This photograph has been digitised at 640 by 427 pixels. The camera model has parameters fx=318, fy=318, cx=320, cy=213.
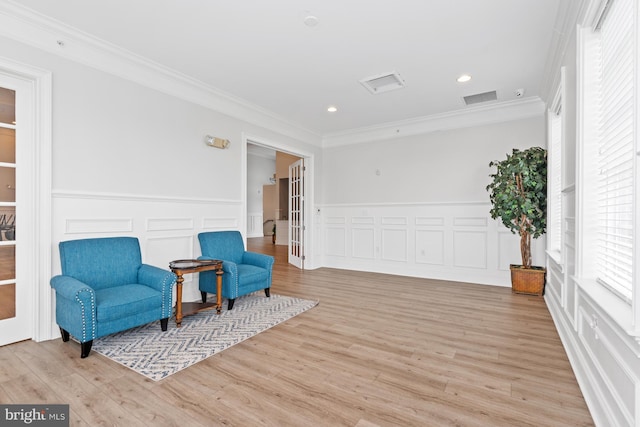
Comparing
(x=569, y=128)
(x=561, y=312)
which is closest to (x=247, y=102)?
(x=569, y=128)

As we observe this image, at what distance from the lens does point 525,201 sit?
4.08 m

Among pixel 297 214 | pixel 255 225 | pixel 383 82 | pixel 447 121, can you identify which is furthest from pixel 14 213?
pixel 255 225

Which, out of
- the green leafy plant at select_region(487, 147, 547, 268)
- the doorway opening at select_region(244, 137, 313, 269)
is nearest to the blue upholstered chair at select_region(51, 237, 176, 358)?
the doorway opening at select_region(244, 137, 313, 269)

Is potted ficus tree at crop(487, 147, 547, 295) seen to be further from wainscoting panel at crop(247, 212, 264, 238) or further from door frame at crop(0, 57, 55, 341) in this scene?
wainscoting panel at crop(247, 212, 264, 238)

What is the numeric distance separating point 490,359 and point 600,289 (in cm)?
93

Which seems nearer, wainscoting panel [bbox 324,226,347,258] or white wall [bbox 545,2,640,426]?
white wall [bbox 545,2,640,426]

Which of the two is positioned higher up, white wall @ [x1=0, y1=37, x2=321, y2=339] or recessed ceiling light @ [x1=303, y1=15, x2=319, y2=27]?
→ recessed ceiling light @ [x1=303, y1=15, x2=319, y2=27]

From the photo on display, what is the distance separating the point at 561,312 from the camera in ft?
9.56

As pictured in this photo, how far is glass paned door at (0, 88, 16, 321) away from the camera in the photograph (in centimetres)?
265

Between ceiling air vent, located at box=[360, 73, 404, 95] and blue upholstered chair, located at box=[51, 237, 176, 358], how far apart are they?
126 inches

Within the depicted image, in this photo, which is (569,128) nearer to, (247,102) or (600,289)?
(600,289)

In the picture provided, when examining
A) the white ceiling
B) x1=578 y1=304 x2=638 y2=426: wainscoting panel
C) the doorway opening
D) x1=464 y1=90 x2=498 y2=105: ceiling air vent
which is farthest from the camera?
the doorway opening

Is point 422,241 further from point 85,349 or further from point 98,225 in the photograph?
point 85,349

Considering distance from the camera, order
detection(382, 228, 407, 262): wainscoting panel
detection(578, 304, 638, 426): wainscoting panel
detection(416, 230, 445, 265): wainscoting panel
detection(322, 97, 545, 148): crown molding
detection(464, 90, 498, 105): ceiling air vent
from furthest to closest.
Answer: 1. detection(382, 228, 407, 262): wainscoting panel
2. detection(416, 230, 445, 265): wainscoting panel
3. detection(322, 97, 545, 148): crown molding
4. detection(464, 90, 498, 105): ceiling air vent
5. detection(578, 304, 638, 426): wainscoting panel
